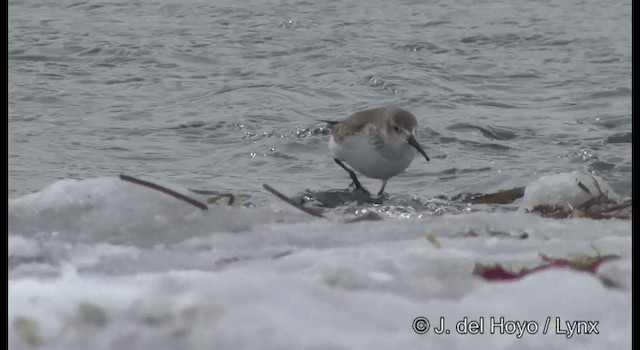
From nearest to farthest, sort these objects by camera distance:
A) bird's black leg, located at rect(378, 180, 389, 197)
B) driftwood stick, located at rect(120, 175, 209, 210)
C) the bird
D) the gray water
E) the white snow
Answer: the white snow
driftwood stick, located at rect(120, 175, 209, 210)
the bird
bird's black leg, located at rect(378, 180, 389, 197)
the gray water

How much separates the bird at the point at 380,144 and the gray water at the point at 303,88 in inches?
16.7

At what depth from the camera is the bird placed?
6531 mm

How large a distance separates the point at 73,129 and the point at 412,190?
10.6ft

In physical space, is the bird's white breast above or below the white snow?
below

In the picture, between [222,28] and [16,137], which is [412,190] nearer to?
[16,137]

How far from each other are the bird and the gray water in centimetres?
42

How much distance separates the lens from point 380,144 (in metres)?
6.51
